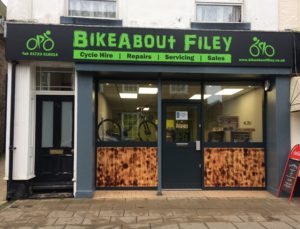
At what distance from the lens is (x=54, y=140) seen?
9344 millimetres

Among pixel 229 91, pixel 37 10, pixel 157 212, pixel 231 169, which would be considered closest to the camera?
pixel 157 212

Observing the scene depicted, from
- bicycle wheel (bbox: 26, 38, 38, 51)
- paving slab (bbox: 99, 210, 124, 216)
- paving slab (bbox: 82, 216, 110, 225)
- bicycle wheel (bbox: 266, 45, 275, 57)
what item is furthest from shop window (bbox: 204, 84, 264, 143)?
bicycle wheel (bbox: 26, 38, 38, 51)

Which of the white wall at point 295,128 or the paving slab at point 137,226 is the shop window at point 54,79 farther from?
the white wall at point 295,128

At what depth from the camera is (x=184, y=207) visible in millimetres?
8031

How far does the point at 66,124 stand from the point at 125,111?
1504 millimetres

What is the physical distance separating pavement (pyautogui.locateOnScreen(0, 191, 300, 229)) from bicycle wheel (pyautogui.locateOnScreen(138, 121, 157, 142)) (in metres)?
1.42

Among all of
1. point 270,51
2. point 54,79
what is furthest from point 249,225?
point 54,79

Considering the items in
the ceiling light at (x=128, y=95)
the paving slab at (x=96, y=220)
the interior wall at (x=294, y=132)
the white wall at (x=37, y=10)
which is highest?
the white wall at (x=37, y=10)

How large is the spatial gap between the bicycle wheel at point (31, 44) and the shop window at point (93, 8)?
127 cm

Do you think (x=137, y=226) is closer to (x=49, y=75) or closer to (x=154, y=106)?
(x=154, y=106)

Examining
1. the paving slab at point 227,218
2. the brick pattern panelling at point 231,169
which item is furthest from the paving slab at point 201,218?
the brick pattern panelling at point 231,169

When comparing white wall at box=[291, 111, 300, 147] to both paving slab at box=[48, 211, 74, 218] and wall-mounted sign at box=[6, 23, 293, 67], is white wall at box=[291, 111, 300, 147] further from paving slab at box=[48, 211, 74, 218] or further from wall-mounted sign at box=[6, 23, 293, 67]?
paving slab at box=[48, 211, 74, 218]

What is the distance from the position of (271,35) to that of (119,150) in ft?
15.0

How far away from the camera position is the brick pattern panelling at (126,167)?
9.62 meters
